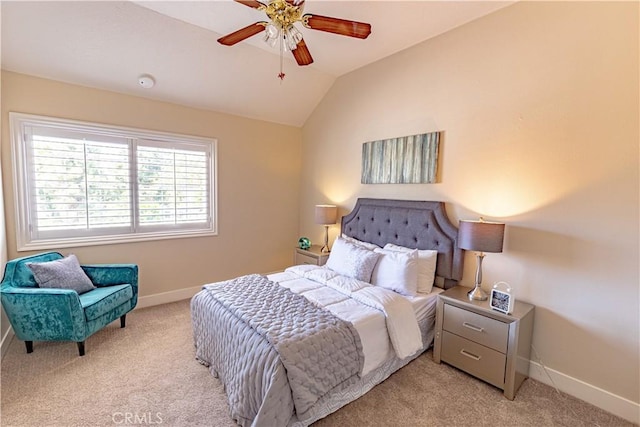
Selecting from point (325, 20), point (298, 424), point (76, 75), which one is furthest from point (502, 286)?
point (76, 75)

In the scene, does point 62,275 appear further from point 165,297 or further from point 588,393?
point 588,393

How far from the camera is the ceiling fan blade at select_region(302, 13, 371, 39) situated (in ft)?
6.05

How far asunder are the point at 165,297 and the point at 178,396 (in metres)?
1.92

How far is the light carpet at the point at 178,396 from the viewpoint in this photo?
6.15ft

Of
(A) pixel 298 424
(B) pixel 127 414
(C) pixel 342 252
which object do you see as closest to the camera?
(A) pixel 298 424

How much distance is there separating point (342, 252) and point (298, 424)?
1674 millimetres

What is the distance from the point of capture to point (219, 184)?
4039 millimetres

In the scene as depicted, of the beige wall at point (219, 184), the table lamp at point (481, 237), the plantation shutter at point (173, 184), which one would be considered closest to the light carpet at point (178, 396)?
the table lamp at point (481, 237)

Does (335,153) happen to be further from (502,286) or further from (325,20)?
(502,286)

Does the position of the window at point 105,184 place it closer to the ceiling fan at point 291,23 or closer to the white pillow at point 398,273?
the ceiling fan at point 291,23

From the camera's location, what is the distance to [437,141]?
2.92 metres

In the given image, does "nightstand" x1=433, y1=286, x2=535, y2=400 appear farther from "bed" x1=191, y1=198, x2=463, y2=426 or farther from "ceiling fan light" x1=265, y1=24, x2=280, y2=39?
Result: "ceiling fan light" x1=265, y1=24, x2=280, y2=39

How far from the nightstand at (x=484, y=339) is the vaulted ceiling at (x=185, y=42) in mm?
2537

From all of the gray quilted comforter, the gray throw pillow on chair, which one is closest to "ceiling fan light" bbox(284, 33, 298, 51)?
the gray quilted comforter
